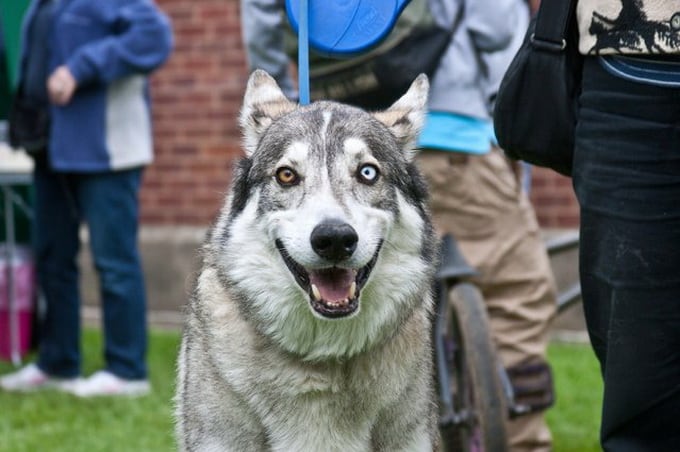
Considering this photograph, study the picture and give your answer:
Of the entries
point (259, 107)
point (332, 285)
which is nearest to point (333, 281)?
point (332, 285)

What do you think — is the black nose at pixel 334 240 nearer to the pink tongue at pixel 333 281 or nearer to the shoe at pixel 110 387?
the pink tongue at pixel 333 281

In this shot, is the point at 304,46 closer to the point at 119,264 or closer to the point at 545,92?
the point at 545,92

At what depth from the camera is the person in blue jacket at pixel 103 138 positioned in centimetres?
700

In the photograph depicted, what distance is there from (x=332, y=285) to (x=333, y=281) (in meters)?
0.01

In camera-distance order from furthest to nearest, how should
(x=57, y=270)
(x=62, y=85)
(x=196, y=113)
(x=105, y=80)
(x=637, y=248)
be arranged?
(x=196, y=113), (x=57, y=270), (x=105, y=80), (x=62, y=85), (x=637, y=248)

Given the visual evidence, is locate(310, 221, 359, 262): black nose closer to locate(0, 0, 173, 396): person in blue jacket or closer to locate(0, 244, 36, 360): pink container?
locate(0, 0, 173, 396): person in blue jacket

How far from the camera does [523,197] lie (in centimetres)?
552

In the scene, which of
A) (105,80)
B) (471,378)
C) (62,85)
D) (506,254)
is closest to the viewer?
(471,378)

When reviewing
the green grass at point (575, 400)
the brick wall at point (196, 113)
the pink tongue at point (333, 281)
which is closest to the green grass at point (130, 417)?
the green grass at point (575, 400)

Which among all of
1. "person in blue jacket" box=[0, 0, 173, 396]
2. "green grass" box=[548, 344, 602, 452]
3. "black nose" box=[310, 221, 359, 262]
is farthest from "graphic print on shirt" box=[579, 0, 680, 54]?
"person in blue jacket" box=[0, 0, 173, 396]

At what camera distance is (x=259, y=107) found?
3805 millimetres

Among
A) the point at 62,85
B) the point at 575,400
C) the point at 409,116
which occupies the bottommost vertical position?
the point at 575,400

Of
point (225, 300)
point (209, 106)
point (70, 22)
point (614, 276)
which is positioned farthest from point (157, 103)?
point (614, 276)

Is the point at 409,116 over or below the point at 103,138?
over
